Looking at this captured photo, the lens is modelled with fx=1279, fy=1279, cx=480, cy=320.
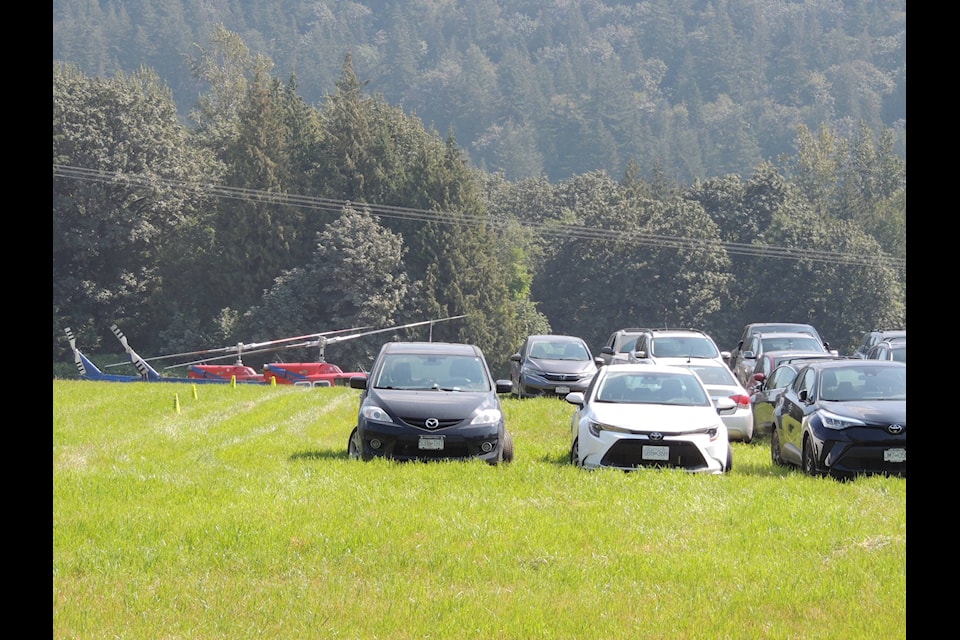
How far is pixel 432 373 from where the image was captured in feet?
59.0

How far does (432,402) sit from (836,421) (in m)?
5.08

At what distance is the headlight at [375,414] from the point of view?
1642 centimetres

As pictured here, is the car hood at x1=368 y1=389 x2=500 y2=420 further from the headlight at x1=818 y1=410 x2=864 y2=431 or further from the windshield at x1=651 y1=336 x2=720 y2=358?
the windshield at x1=651 y1=336 x2=720 y2=358

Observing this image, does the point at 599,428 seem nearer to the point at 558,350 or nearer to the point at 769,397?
the point at 769,397

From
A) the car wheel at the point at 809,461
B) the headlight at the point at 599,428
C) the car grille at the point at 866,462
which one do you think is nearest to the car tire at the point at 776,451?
the car wheel at the point at 809,461

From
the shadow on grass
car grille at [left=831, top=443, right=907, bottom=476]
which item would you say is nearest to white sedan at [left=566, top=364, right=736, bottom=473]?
car grille at [left=831, top=443, right=907, bottom=476]

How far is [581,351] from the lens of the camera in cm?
3350

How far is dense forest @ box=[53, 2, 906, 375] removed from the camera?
75.1 metres

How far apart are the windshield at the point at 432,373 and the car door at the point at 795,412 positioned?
4.07 meters

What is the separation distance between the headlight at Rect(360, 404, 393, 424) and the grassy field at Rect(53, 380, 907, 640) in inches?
23.0

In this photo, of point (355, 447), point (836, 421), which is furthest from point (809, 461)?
point (355, 447)

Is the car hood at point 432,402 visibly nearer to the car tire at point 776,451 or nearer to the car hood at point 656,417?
the car hood at point 656,417

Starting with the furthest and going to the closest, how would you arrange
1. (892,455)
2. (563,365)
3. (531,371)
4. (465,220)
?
(465,220) → (563,365) → (531,371) → (892,455)
